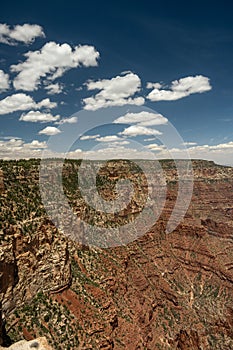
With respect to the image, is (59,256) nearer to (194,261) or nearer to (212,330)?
(212,330)

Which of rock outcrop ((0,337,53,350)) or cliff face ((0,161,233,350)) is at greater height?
rock outcrop ((0,337,53,350))

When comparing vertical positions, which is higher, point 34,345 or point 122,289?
point 34,345

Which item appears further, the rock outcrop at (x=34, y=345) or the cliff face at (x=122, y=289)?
the cliff face at (x=122, y=289)

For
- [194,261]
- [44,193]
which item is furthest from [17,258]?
[194,261]

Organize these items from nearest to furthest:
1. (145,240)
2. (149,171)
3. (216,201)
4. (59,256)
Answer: (59,256) < (145,240) < (149,171) < (216,201)

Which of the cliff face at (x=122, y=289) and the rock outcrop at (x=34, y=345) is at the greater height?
the rock outcrop at (x=34, y=345)

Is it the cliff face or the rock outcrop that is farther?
the cliff face

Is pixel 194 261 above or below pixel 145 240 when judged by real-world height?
below

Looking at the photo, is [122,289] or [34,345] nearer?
[34,345]
